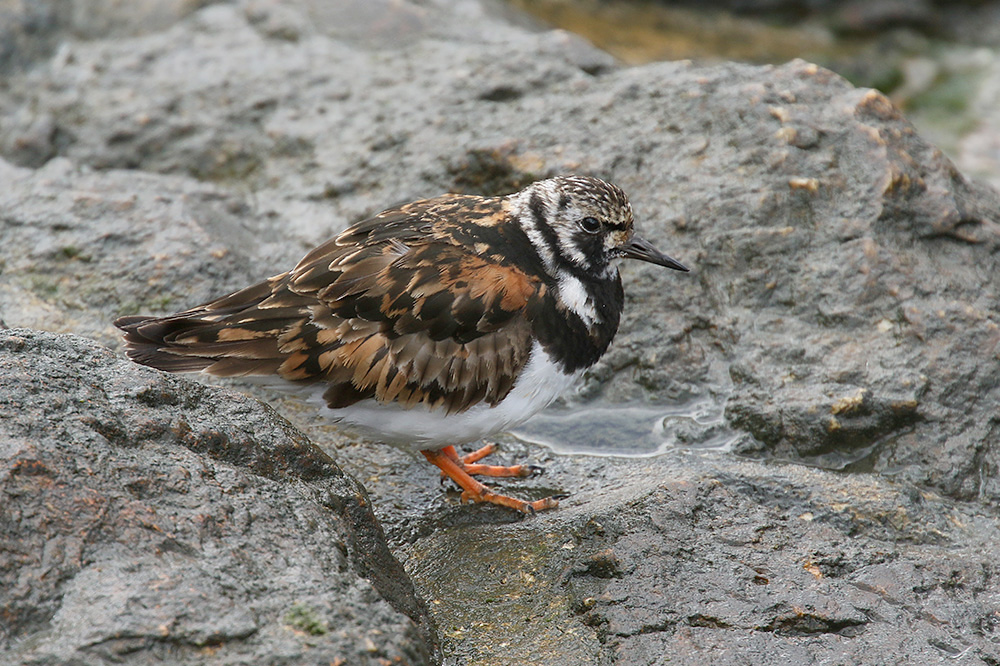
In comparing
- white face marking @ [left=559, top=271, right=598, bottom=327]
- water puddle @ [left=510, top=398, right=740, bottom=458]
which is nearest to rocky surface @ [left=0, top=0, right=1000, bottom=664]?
water puddle @ [left=510, top=398, right=740, bottom=458]

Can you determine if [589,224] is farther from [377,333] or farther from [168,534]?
[168,534]

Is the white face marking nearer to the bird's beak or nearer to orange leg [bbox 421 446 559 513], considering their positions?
the bird's beak

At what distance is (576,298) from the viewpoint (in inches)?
143

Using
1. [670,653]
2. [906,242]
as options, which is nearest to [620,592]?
[670,653]

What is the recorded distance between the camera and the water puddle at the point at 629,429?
155 inches

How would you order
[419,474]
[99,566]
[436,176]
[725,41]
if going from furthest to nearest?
[725,41] < [436,176] < [419,474] < [99,566]

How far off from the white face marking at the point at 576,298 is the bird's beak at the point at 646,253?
0.26 m

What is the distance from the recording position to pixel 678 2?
8883mm

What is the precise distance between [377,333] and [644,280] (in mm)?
1473

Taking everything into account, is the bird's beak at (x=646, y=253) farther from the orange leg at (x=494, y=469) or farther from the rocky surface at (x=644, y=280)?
the orange leg at (x=494, y=469)

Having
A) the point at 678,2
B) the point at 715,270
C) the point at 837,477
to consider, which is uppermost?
the point at 678,2

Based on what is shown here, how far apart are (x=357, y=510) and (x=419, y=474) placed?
36.8 inches

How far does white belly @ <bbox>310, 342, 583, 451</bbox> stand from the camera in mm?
3463

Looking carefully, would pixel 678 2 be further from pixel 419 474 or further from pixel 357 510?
pixel 357 510
